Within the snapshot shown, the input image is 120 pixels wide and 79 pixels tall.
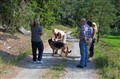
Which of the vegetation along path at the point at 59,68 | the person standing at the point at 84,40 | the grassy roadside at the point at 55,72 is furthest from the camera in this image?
the person standing at the point at 84,40

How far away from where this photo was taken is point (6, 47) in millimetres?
20516

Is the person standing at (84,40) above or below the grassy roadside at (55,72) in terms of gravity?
above

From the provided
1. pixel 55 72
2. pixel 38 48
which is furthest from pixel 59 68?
pixel 38 48

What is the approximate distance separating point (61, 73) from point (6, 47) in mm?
7083

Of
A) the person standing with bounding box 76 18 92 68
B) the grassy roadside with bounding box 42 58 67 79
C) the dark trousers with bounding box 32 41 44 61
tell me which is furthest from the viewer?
the dark trousers with bounding box 32 41 44 61

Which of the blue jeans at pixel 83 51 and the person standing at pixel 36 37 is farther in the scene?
the person standing at pixel 36 37

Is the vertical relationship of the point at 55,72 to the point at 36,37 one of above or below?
below

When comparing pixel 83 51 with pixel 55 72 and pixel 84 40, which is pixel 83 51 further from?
pixel 55 72

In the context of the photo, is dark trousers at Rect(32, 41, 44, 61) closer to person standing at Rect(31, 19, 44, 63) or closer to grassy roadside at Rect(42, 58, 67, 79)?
person standing at Rect(31, 19, 44, 63)

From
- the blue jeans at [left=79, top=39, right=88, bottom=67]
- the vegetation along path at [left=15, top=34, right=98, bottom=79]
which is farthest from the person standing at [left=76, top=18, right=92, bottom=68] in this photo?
the vegetation along path at [left=15, top=34, right=98, bottom=79]

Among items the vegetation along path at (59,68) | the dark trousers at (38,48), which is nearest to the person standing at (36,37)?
the dark trousers at (38,48)

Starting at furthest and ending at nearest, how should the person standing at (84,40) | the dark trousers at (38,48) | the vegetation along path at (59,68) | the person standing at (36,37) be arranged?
the dark trousers at (38,48) → the person standing at (36,37) → the person standing at (84,40) → the vegetation along path at (59,68)

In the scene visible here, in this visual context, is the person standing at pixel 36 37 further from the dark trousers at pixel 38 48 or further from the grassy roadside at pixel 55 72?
the grassy roadside at pixel 55 72

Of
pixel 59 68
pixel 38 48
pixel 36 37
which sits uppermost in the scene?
pixel 36 37
